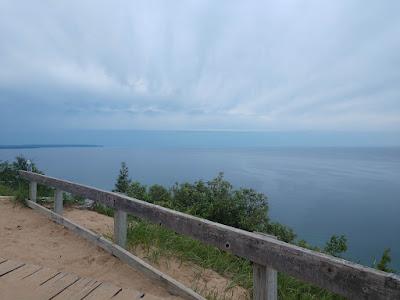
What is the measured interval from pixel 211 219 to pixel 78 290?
284 inches

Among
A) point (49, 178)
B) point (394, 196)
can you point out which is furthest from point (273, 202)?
point (49, 178)

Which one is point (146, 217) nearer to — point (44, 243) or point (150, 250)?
point (150, 250)

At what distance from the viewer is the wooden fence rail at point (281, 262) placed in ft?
5.79

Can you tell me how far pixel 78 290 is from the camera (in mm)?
2877

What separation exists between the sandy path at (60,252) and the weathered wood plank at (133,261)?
61mm

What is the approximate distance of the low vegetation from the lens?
4582mm

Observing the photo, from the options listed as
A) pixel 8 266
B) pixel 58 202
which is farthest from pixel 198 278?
pixel 58 202

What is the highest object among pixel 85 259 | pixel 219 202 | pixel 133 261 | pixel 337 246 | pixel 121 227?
pixel 121 227

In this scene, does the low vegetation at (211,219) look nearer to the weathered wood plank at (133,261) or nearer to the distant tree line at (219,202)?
the distant tree line at (219,202)

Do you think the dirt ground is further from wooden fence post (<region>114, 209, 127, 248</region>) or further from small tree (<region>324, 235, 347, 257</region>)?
small tree (<region>324, 235, 347, 257</region>)

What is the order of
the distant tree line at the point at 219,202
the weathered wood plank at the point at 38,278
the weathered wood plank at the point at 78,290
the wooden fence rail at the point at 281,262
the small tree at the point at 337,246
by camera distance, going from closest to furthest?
1. the wooden fence rail at the point at 281,262
2. the weathered wood plank at the point at 78,290
3. the weathered wood plank at the point at 38,278
4. the distant tree line at the point at 219,202
5. the small tree at the point at 337,246

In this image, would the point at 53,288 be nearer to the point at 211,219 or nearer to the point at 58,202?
the point at 58,202

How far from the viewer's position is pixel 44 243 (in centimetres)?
500

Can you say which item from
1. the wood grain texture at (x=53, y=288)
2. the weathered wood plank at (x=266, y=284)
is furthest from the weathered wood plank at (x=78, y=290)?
the weathered wood plank at (x=266, y=284)
